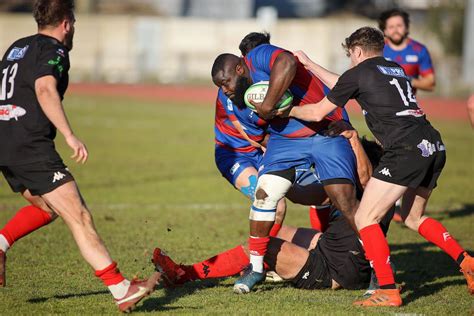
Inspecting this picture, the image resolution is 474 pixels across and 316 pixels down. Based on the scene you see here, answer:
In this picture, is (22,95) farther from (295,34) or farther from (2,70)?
(295,34)

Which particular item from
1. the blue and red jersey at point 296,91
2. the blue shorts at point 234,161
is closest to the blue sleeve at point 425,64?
the blue shorts at point 234,161

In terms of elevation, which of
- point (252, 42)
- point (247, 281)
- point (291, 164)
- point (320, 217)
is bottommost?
point (247, 281)

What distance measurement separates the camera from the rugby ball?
22.0 feet

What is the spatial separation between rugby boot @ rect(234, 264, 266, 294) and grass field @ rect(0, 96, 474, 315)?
0.26 ft

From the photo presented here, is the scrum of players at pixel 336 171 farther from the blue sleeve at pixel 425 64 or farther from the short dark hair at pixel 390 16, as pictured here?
the blue sleeve at pixel 425 64

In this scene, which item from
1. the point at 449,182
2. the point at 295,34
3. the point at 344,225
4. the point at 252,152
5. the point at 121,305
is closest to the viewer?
the point at 121,305

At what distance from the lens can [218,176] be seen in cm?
1534

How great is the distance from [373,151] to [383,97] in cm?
130

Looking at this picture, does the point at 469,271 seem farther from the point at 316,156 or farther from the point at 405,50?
the point at 405,50

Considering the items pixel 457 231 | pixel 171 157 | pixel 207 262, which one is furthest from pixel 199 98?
pixel 207 262

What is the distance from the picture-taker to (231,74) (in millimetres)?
6879

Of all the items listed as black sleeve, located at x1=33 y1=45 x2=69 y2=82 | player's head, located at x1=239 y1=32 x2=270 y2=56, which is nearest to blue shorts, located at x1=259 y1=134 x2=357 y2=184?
player's head, located at x1=239 y1=32 x2=270 y2=56

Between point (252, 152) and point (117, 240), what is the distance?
204 cm

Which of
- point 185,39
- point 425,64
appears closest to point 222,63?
point 425,64
